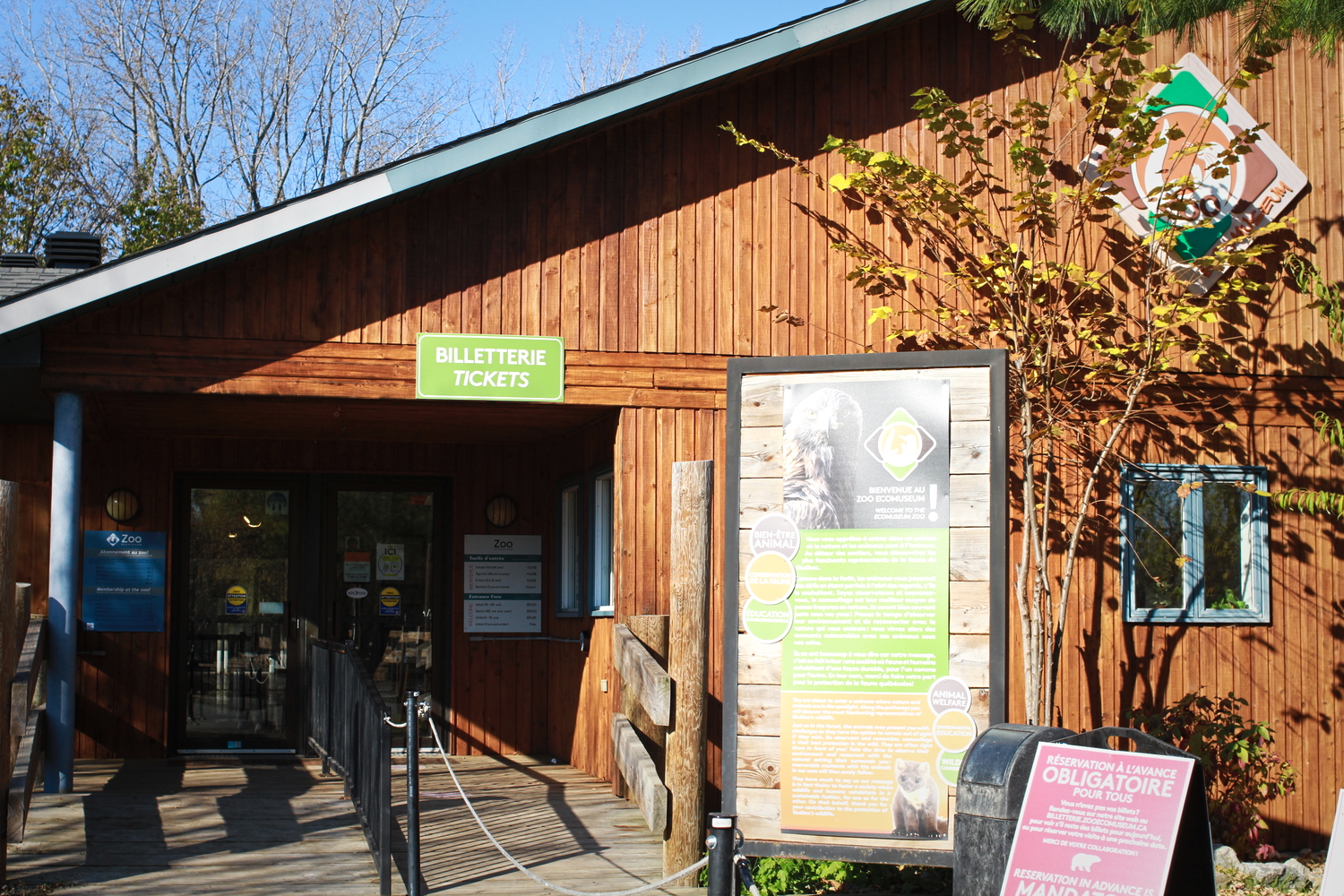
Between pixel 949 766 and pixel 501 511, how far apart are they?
6461 mm

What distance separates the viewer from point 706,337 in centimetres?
850

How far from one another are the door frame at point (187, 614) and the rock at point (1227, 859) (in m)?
6.89

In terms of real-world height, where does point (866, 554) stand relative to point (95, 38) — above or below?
below

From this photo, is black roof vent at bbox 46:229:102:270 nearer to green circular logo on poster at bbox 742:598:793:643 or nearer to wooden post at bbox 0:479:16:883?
wooden post at bbox 0:479:16:883

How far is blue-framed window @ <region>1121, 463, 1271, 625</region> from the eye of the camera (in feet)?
28.7

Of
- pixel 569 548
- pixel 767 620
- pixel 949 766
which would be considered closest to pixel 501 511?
pixel 569 548

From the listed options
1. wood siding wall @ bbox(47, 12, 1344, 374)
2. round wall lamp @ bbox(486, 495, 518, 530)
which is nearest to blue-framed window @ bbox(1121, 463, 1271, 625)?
wood siding wall @ bbox(47, 12, 1344, 374)

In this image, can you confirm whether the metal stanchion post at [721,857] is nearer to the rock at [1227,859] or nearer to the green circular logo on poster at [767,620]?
the green circular logo on poster at [767,620]

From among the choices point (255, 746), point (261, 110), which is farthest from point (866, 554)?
point (261, 110)

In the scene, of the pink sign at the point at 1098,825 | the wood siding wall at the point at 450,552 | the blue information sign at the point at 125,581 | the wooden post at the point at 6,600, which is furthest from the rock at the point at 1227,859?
the blue information sign at the point at 125,581

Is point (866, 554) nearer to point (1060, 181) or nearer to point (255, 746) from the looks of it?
point (1060, 181)

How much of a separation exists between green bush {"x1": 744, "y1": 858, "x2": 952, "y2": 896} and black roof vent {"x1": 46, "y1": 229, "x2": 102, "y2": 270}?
8258 mm

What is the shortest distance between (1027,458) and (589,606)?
3.46 meters

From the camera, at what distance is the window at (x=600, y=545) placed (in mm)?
9570
